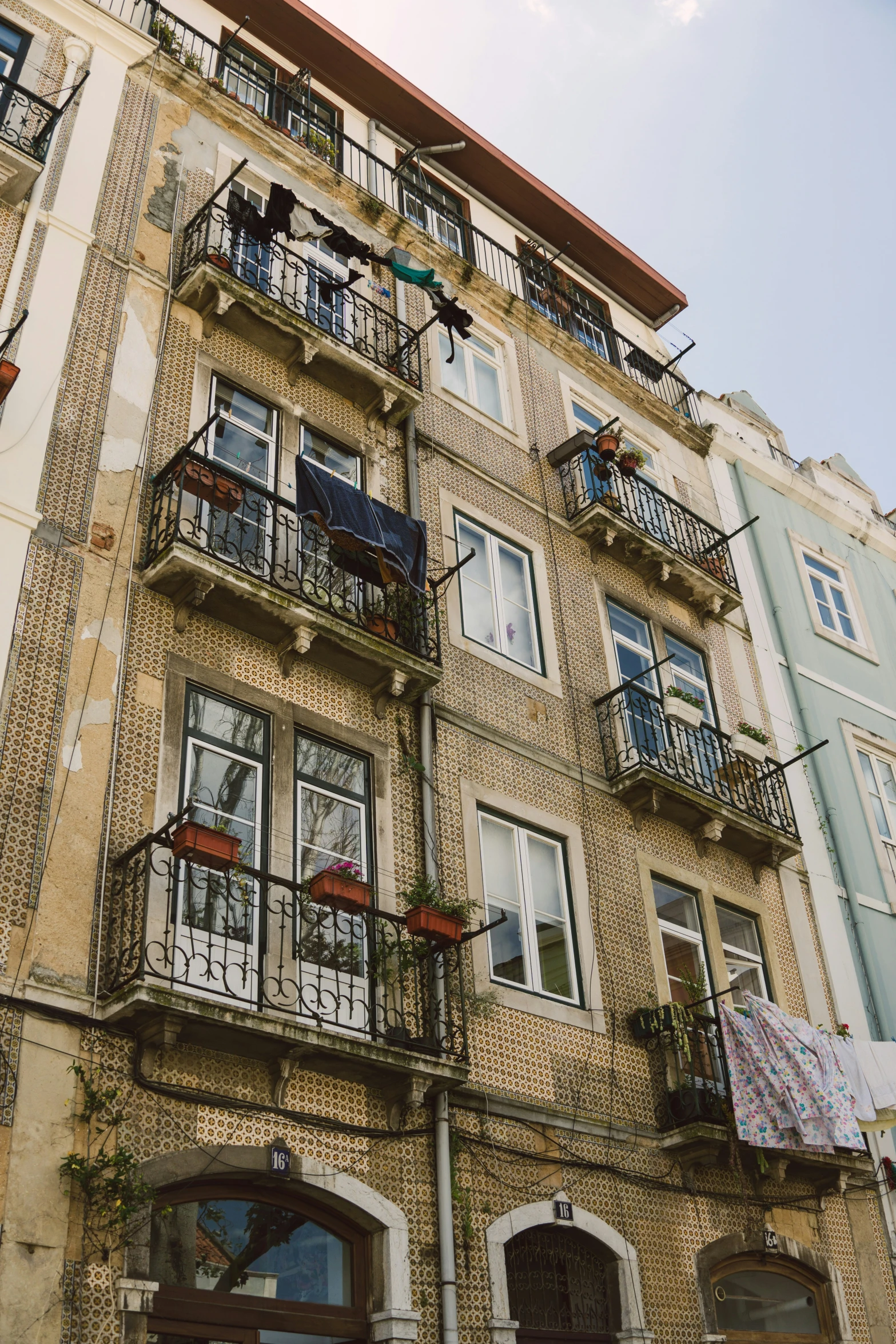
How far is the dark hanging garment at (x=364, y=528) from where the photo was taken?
35.6 feet

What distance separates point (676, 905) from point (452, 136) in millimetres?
11440

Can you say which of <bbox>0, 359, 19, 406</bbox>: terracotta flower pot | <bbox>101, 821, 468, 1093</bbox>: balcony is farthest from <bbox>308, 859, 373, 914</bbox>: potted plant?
<bbox>0, 359, 19, 406</bbox>: terracotta flower pot

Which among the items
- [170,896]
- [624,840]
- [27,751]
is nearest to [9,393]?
[27,751]

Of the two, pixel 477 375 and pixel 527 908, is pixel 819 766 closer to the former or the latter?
pixel 527 908

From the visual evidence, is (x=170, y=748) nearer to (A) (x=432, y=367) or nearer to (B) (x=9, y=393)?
(B) (x=9, y=393)

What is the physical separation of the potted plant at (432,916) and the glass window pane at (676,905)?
349cm

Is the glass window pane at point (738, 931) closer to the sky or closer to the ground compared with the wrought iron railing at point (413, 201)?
closer to the ground

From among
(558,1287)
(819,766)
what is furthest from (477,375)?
(558,1287)

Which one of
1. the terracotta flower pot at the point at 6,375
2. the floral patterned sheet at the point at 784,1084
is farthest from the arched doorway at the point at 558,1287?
the terracotta flower pot at the point at 6,375

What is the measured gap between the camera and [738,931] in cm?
1385

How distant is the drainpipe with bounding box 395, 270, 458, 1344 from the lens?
28.6 ft

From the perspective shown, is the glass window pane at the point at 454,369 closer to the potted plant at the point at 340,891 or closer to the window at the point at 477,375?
the window at the point at 477,375

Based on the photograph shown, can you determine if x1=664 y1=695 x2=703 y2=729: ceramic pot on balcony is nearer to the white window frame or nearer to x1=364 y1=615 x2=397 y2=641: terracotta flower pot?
x1=364 y1=615 x2=397 y2=641: terracotta flower pot

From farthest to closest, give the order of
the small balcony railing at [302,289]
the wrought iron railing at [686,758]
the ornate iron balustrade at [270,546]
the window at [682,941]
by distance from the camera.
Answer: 1. the wrought iron railing at [686,758]
2. the window at [682,941]
3. the small balcony railing at [302,289]
4. the ornate iron balustrade at [270,546]
